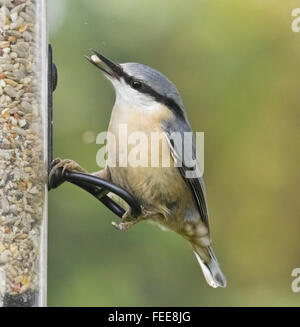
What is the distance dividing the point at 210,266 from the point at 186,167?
77 cm

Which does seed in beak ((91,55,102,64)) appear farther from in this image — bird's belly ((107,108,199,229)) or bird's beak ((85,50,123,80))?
bird's belly ((107,108,199,229))

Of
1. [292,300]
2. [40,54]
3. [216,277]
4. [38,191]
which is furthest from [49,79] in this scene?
[292,300]

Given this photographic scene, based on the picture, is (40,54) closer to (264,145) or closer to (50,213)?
(50,213)

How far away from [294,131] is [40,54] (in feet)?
10.8

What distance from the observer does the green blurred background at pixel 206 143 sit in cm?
516

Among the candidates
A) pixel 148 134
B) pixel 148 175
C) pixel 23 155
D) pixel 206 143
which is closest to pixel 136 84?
pixel 148 134

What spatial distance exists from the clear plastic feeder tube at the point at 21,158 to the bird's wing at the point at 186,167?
27.3 inches

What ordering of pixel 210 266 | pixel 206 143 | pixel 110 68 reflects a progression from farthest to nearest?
pixel 206 143, pixel 210 266, pixel 110 68

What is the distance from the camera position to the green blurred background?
5160 mm

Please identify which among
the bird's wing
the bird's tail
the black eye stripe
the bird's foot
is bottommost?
the bird's tail

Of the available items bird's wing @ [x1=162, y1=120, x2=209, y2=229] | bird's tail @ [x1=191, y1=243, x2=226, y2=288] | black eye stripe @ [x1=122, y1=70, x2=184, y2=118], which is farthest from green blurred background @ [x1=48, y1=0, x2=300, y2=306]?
black eye stripe @ [x1=122, y1=70, x2=184, y2=118]

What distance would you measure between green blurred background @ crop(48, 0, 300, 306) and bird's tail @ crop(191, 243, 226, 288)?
1.00 m

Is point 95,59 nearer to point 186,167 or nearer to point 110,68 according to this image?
point 110,68

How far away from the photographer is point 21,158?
3109mm
